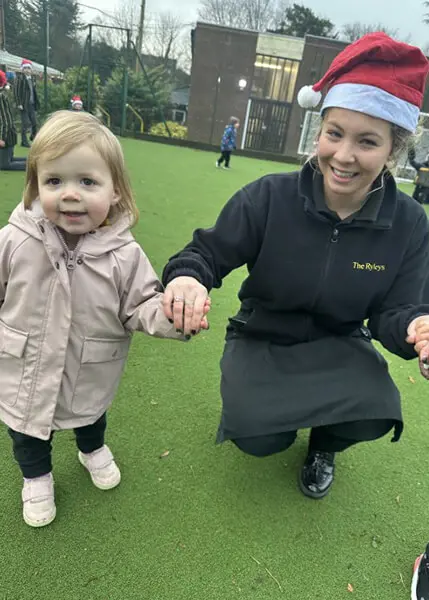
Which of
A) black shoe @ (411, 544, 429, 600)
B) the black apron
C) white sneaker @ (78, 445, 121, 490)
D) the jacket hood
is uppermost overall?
the jacket hood

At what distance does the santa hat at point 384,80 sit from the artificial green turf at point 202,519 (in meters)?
1.42

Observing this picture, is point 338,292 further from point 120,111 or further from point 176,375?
point 120,111

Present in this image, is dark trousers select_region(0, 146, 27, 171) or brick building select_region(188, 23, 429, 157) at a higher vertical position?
brick building select_region(188, 23, 429, 157)

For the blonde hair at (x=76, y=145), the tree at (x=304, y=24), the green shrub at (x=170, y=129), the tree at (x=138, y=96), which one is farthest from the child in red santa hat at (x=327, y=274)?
the tree at (x=304, y=24)

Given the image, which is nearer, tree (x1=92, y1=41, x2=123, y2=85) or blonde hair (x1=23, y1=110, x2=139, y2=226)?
blonde hair (x1=23, y1=110, x2=139, y2=226)

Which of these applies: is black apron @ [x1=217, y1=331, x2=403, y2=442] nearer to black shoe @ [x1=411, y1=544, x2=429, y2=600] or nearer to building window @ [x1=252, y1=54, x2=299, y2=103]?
black shoe @ [x1=411, y1=544, x2=429, y2=600]

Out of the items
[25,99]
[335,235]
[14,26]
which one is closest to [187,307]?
[335,235]

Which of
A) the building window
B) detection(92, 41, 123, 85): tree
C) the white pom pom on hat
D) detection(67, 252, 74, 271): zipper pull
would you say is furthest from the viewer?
the building window

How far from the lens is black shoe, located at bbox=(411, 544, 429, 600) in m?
1.48

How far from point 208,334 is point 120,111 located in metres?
15.5

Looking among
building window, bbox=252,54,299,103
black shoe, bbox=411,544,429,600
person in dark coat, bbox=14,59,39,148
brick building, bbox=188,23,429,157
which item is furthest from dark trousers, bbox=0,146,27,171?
building window, bbox=252,54,299,103

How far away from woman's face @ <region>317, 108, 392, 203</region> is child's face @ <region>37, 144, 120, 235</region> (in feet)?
2.47

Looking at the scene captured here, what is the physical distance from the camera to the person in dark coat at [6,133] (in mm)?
6262

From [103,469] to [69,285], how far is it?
0.77 meters
